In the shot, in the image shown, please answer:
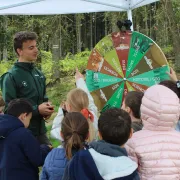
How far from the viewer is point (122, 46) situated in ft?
12.7

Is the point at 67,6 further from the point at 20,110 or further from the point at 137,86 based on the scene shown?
the point at 20,110

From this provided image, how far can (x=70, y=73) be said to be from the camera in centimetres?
1432

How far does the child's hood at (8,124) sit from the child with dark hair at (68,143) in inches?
15.8

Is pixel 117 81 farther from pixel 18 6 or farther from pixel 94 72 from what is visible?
pixel 18 6

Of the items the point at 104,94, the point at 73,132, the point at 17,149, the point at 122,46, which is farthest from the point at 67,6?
the point at 73,132

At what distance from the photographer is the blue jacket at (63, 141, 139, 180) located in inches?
69.4

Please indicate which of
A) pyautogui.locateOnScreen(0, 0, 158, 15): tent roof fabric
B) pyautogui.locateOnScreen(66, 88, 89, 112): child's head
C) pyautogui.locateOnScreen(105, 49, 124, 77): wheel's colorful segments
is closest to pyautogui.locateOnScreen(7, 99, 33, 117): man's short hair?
pyautogui.locateOnScreen(66, 88, 89, 112): child's head

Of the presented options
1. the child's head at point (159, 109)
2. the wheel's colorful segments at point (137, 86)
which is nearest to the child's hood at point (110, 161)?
the child's head at point (159, 109)

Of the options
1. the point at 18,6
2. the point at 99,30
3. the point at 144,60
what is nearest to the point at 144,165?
the point at 144,60

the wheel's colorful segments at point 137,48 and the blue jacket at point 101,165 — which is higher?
the wheel's colorful segments at point 137,48

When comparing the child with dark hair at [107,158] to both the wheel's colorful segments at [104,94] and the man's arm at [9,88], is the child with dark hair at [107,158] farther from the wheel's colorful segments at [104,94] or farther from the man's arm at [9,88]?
the wheel's colorful segments at [104,94]

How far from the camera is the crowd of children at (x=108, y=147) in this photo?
5.90ft

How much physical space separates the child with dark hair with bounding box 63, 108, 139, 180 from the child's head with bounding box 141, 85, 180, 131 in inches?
7.7

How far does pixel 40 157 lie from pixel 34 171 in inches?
7.2
